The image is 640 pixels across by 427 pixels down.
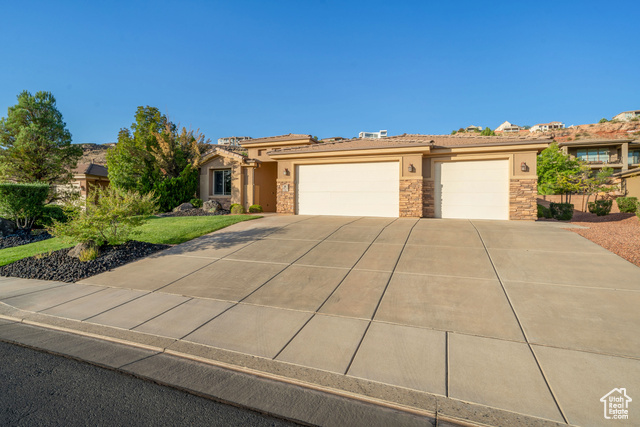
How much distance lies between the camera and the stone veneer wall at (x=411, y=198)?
1312cm

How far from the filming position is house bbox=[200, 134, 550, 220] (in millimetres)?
12289

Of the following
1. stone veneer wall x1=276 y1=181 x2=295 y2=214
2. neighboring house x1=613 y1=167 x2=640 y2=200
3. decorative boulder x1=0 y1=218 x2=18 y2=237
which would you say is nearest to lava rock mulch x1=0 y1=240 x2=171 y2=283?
decorative boulder x1=0 y1=218 x2=18 y2=237

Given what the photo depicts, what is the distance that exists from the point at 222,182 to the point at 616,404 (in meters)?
19.7

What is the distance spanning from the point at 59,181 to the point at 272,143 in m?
14.4

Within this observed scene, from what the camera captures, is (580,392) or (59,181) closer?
(580,392)

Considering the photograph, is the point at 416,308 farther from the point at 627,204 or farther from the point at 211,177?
the point at 627,204

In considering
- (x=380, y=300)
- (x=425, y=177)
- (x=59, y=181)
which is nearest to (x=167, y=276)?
(x=380, y=300)

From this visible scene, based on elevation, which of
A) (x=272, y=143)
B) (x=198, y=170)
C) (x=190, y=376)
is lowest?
(x=190, y=376)

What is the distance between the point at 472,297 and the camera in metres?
5.09

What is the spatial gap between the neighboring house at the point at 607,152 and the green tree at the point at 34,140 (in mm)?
49735

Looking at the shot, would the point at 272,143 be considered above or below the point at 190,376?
above

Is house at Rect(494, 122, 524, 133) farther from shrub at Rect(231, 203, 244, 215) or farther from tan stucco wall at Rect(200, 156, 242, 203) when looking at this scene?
shrub at Rect(231, 203, 244, 215)

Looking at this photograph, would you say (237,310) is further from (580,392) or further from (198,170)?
(198,170)

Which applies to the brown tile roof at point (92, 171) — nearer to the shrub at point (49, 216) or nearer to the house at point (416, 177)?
the shrub at point (49, 216)
